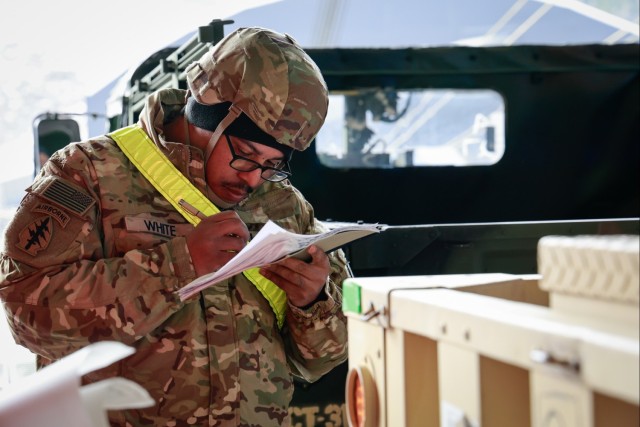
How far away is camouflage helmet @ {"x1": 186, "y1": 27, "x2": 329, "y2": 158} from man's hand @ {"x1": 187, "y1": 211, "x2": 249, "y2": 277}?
0.27 meters

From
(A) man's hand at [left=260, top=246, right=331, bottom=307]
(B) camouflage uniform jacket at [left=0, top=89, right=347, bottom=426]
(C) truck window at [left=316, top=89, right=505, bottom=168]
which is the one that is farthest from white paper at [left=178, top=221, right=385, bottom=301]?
(C) truck window at [left=316, top=89, right=505, bottom=168]

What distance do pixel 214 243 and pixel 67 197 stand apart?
367 millimetres

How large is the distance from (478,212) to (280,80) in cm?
284

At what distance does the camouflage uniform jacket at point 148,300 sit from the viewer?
2.22m

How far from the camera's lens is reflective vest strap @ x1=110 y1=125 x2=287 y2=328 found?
242 centimetres

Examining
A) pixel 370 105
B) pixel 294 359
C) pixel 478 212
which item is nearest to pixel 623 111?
pixel 478 212

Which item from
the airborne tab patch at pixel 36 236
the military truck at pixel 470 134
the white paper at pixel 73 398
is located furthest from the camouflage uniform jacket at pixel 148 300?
the military truck at pixel 470 134

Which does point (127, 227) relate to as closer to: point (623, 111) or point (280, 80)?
point (280, 80)

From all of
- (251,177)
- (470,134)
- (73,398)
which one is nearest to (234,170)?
(251,177)

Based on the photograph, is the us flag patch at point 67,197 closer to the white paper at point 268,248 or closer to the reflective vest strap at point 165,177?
the reflective vest strap at point 165,177

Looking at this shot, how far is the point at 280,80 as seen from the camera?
2.43 m

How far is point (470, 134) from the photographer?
5.02m

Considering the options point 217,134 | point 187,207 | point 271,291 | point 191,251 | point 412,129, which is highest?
point 412,129

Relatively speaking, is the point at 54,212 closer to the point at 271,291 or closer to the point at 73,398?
the point at 271,291
